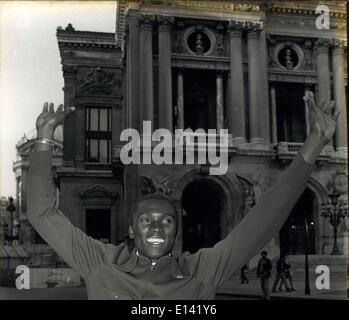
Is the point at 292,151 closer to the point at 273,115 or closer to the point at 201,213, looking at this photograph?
the point at 273,115

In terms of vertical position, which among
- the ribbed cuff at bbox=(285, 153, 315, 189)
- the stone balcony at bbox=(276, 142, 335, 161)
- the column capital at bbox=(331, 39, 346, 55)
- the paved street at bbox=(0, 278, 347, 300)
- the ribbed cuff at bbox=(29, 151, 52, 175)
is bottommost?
the paved street at bbox=(0, 278, 347, 300)

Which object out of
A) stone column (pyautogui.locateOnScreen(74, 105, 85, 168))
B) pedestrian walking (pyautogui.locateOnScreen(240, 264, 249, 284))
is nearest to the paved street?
pedestrian walking (pyautogui.locateOnScreen(240, 264, 249, 284))

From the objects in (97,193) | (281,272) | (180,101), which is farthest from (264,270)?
(180,101)

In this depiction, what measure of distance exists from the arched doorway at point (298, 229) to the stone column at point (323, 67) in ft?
2.86

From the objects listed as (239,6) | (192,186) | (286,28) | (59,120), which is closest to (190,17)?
(239,6)

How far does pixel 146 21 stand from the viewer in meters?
4.87

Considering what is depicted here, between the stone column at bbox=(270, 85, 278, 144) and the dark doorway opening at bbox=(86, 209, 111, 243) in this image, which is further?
the stone column at bbox=(270, 85, 278, 144)

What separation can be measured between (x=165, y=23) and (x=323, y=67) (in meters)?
1.46

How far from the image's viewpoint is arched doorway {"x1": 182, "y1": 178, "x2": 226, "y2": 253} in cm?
440

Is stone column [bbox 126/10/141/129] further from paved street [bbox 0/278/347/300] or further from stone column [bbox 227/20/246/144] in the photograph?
paved street [bbox 0/278/347/300]

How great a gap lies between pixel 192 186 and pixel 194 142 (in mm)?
352

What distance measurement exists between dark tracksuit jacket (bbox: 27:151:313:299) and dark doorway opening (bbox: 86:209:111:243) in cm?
259

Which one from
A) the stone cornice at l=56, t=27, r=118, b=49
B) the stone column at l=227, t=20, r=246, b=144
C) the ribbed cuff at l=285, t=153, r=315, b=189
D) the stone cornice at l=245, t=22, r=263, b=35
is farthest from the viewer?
the stone cornice at l=245, t=22, r=263, b=35
